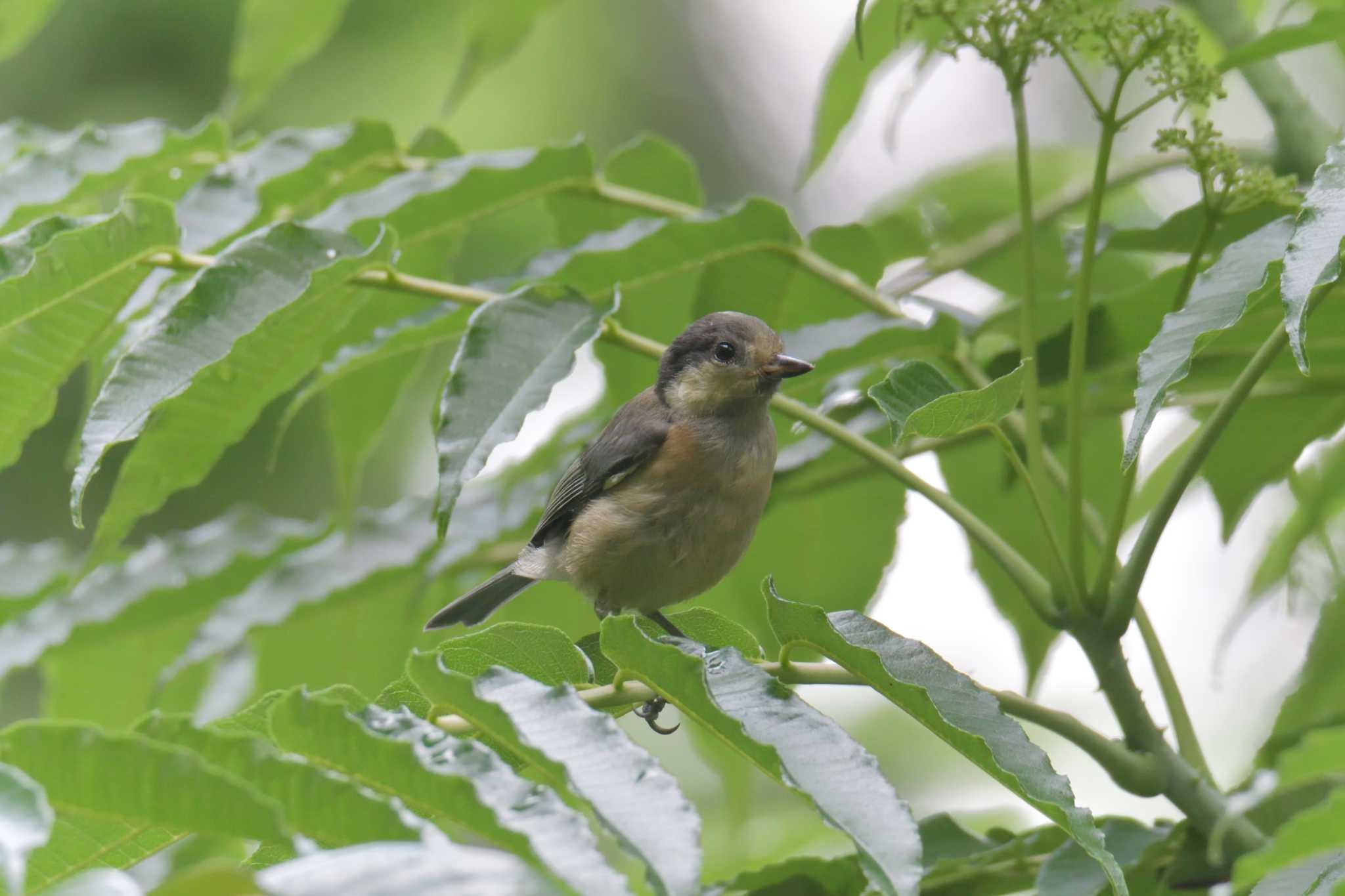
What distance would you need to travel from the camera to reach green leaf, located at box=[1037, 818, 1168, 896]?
5.93ft

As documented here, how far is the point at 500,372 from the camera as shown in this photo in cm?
203

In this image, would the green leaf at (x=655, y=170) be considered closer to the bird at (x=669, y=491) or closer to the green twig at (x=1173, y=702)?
the bird at (x=669, y=491)

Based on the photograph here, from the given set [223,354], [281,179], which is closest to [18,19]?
[281,179]

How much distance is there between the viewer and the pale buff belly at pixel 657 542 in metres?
2.88

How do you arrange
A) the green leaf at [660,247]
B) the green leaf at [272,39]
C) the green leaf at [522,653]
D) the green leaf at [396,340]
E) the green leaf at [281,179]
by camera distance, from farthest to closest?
the green leaf at [272,39]
the green leaf at [281,179]
the green leaf at [660,247]
the green leaf at [396,340]
the green leaf at [522,653]

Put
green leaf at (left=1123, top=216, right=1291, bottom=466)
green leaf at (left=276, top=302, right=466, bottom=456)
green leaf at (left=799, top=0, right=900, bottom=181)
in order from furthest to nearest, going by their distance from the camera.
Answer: green leaf at (left=799, top=0, right=900, bottom=181), green leaf at (left=276, top=302, right=466, bottom=456), green leaf at (left=1123, top=216, right=1291, bottom=466)

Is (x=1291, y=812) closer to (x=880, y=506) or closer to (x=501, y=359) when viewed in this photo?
(x=880, y=506)

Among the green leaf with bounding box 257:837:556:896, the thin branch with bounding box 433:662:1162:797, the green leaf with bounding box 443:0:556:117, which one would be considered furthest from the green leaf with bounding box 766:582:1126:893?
the green leaf with bounding box 443:0:556:117

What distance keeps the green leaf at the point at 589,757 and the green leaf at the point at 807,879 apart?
2.21 feet

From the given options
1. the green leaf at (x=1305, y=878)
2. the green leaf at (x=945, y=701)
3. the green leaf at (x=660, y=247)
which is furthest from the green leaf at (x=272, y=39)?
the green leaf at (x=1305, y=878)

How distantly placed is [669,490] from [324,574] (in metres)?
0.78

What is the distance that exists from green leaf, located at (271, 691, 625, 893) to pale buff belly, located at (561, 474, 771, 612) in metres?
1.46

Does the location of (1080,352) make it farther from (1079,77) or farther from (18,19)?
(18,19)

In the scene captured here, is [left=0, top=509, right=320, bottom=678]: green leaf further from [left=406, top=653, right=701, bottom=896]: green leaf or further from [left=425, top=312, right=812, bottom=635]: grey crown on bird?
[left=406, top=653, right=701, bottom=896]: green leaf
